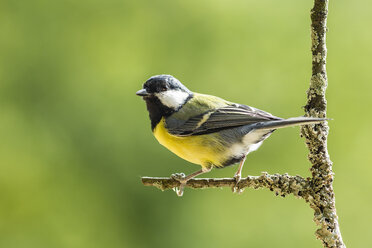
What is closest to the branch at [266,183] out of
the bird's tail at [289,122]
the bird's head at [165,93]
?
the bird's tail at [289,122]

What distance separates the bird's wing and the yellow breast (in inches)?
1.0

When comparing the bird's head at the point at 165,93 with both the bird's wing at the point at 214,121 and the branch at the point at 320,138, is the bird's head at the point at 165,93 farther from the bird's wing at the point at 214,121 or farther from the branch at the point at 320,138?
the branch at the point at 320,138

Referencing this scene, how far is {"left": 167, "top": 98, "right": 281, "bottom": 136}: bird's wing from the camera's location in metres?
1.92

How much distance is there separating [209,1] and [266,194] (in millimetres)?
1759

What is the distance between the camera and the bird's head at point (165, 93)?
193 cm

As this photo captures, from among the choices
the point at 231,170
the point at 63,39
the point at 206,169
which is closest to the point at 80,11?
the point at 63,39

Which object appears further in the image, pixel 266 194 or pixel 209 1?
pixel 209 1

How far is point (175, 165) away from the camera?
346 cm

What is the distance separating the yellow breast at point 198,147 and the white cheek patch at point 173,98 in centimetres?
12

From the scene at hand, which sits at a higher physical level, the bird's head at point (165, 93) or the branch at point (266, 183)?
the bird's head at point (165, 93)

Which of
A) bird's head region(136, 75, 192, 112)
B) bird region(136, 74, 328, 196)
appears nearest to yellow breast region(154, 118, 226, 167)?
bird region(136, 74, 328, 196)

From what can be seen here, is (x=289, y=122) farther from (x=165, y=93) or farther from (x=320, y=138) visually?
(x=165, y=93)

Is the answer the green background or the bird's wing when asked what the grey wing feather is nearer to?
the bird's wing

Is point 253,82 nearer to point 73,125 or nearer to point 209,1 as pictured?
point 209,1
